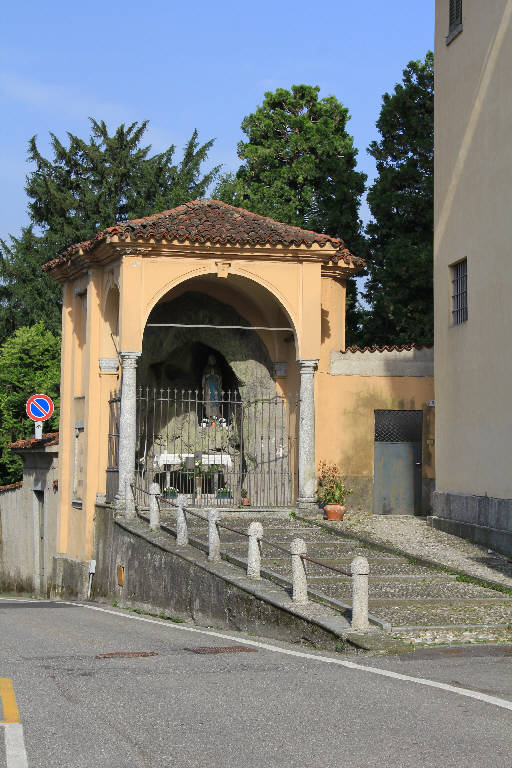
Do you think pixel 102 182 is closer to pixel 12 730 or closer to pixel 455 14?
pixel 455 14

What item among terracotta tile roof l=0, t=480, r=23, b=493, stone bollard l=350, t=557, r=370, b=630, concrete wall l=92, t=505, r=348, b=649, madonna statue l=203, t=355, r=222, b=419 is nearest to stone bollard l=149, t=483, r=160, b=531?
concrete wall l=92, t=505, r=348, b=649

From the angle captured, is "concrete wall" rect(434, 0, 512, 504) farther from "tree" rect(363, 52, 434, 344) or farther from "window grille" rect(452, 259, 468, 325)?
"tree" rect(363, 52, 434, 344)

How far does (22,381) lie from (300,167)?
473 inches

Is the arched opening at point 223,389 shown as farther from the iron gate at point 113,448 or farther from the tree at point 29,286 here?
the tree at point 29,286

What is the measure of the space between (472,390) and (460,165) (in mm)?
4070

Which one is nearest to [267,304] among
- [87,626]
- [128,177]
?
[87,626]

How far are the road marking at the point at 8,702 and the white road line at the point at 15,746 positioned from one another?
0.18 m

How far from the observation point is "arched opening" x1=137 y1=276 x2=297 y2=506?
2255cm

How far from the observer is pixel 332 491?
20625mm

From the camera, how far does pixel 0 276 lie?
44156 mm

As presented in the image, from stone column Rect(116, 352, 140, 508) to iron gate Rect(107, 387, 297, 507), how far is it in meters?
1.08

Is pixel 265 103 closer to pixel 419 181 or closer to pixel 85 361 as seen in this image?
pixel 419 181

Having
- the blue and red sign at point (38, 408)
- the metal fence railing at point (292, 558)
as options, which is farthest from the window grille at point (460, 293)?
the blue and red sign at point (38, 408)

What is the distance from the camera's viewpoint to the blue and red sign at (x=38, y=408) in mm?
26406
